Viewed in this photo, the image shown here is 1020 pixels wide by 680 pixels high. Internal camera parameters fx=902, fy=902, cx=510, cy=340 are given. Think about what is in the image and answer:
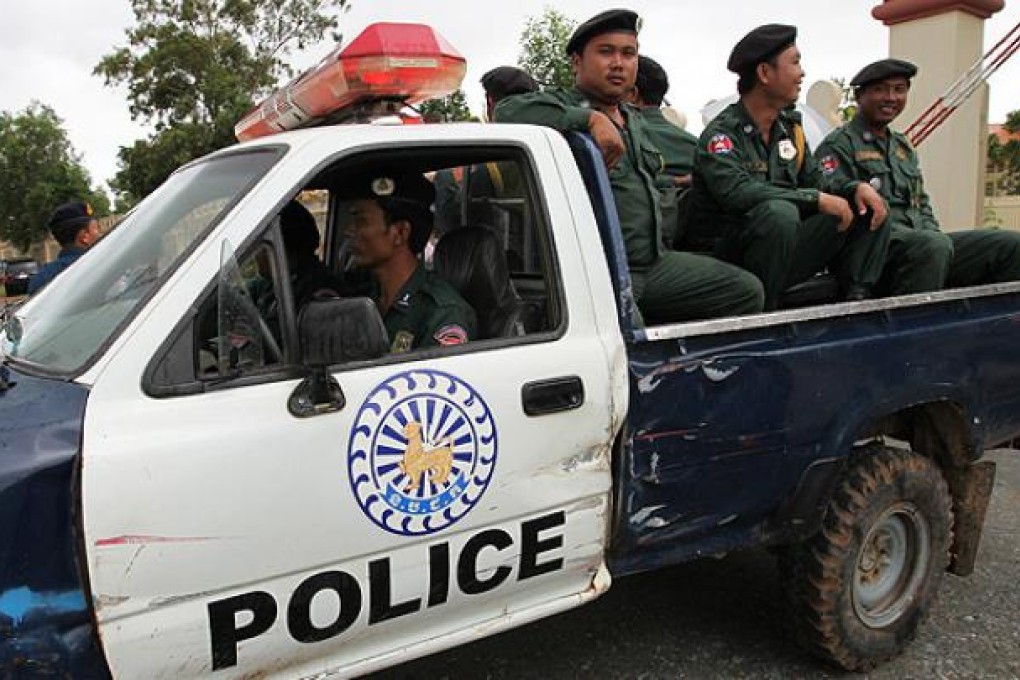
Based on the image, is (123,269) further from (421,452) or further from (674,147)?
(674,147)

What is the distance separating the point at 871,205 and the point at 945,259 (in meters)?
0.49

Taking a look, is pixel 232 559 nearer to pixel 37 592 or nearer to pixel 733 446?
pixel 37 592

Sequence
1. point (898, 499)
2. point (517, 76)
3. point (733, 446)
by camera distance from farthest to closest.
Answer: point (517, 76)
point (898, 499)
point (733, 446)

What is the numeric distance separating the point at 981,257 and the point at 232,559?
3.36 m

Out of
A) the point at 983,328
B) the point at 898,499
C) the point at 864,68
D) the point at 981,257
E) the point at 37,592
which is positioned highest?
the point at 864,68

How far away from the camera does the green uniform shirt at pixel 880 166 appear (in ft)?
13.7

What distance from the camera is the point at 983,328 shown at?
11.1ft

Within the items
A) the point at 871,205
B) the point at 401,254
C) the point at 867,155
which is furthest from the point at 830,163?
the point at 401,254

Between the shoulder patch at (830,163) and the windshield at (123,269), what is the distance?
2.82m

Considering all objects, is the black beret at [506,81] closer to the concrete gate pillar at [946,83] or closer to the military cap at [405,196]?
the military cap at [405,196]

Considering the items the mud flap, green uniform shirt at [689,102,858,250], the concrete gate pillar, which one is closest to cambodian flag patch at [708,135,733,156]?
green uniform shirt at [689,102,858,250]

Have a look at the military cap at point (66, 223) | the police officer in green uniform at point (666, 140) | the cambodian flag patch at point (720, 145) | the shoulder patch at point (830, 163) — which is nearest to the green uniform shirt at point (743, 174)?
the cambodian flag patch at point (720, 145)

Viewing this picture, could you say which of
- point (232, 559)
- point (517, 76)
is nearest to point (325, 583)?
point (232, 559)

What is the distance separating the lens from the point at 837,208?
3.24 m
